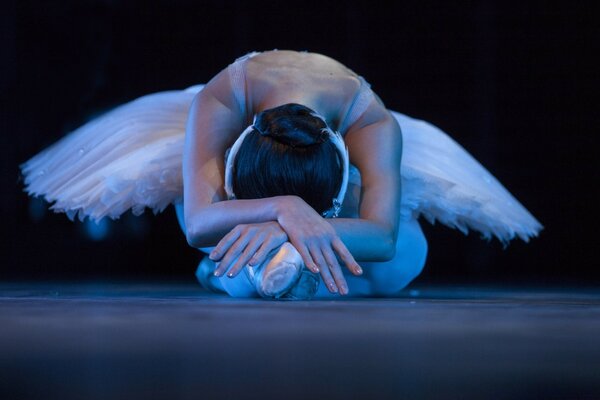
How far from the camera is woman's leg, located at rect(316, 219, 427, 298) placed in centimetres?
178

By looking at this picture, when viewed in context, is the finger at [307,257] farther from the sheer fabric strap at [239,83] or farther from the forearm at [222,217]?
the sheer fabric strap at [239,83]

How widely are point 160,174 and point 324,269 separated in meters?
0.65

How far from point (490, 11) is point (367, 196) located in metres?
1.42

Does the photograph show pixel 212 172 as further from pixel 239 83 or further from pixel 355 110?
pixel 355 110

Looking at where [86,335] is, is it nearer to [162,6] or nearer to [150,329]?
[150,329]

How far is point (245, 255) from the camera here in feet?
4.35

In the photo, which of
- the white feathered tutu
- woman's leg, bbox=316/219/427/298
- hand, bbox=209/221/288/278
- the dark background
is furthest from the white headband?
the dark background

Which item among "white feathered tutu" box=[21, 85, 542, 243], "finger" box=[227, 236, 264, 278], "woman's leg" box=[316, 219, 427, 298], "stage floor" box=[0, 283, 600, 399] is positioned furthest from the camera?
"white feathered tutu" box=[21, 85, 542, 243]

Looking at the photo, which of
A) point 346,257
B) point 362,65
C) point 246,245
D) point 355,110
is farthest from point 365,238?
point 362,65

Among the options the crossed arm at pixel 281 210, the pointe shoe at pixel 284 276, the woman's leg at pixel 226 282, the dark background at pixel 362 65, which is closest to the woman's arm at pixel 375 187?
the crossed arm at pixel 281 210

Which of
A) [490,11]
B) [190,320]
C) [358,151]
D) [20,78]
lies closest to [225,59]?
[20,78]

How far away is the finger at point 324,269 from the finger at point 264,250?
0.19 feet

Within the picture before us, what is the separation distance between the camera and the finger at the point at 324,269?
1.32 meters

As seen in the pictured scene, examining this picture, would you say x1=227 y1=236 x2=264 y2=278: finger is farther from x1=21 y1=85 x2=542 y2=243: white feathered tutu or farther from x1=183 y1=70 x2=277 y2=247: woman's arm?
x1=21 y1=85 x2=542 y2=243: white feathered tutu
